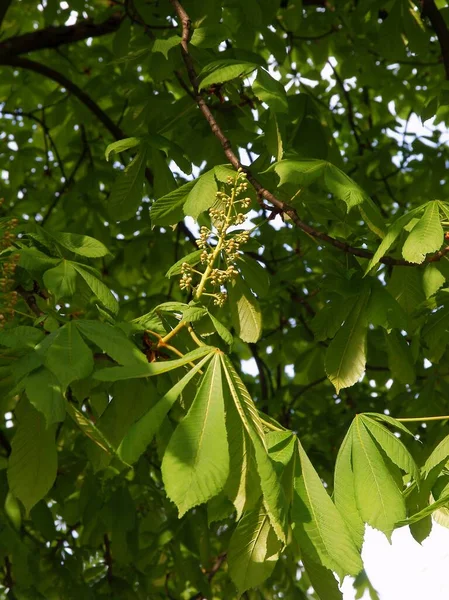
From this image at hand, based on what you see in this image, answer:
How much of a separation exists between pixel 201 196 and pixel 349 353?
53 centimetres

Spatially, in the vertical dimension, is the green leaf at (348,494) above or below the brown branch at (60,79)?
below

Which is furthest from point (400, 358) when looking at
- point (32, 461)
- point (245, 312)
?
point (32, 461)

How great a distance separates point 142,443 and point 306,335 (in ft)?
8.60

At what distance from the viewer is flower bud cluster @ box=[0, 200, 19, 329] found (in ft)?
5.55

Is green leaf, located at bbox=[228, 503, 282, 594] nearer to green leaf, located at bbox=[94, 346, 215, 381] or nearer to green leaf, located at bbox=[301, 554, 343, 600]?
green leaf, located at bbox=[301, 554, 343, 600]

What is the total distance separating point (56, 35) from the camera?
13.8ft

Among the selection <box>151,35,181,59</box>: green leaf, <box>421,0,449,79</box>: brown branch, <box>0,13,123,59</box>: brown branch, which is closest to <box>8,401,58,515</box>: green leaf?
<box>151,35,181,59</box>: green leaf

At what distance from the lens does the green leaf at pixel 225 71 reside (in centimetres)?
211

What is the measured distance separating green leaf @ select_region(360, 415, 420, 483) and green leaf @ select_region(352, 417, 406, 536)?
1 cm

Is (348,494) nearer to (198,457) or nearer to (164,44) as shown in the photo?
(198,457)

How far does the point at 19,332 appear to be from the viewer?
1592 mm

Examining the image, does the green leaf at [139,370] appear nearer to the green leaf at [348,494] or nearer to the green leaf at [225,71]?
the green leaf at [348,494]

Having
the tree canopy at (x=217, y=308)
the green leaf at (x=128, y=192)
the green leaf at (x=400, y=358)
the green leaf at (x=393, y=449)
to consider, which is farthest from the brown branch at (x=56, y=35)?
the green leaf at (x=393, y=449)

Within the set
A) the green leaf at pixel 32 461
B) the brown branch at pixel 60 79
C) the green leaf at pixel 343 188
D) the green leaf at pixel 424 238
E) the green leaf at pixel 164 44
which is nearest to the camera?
the green leaf at pixel 32 461
